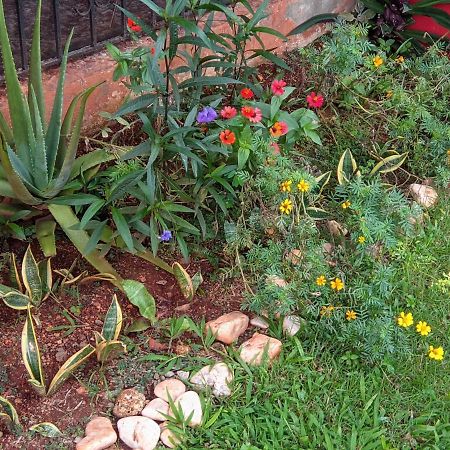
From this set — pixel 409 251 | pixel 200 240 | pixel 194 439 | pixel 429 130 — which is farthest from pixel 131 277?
pixel 429 130

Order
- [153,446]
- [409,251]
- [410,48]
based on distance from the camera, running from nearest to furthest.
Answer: [153,446] < [409,251] < [410,48]

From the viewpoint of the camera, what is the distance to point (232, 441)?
227 centimetres

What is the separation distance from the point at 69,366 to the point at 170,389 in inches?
13.5

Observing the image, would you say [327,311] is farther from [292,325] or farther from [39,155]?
[39,155]

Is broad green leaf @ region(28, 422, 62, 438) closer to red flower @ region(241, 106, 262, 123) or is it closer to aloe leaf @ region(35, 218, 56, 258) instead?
aloe leaf @ region(35, 218, 56, 258)

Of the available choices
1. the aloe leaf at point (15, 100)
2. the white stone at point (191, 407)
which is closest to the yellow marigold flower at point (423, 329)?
the white stone at point (191, 407)

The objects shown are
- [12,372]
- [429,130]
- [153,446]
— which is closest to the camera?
[153,446]

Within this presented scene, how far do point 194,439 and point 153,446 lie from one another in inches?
5.1

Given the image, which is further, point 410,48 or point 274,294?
point 410,48

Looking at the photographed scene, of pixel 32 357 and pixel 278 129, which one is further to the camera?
pixel 278 129

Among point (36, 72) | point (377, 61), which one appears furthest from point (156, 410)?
point (377, 61)

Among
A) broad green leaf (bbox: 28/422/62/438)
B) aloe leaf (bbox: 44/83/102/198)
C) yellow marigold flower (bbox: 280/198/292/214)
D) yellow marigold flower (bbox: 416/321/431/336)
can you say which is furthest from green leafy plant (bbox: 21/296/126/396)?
yellow marigold flower (bbox: 416/321/431/336)

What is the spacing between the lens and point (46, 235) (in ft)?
8.85

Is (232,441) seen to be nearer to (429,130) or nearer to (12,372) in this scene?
(12,372)
